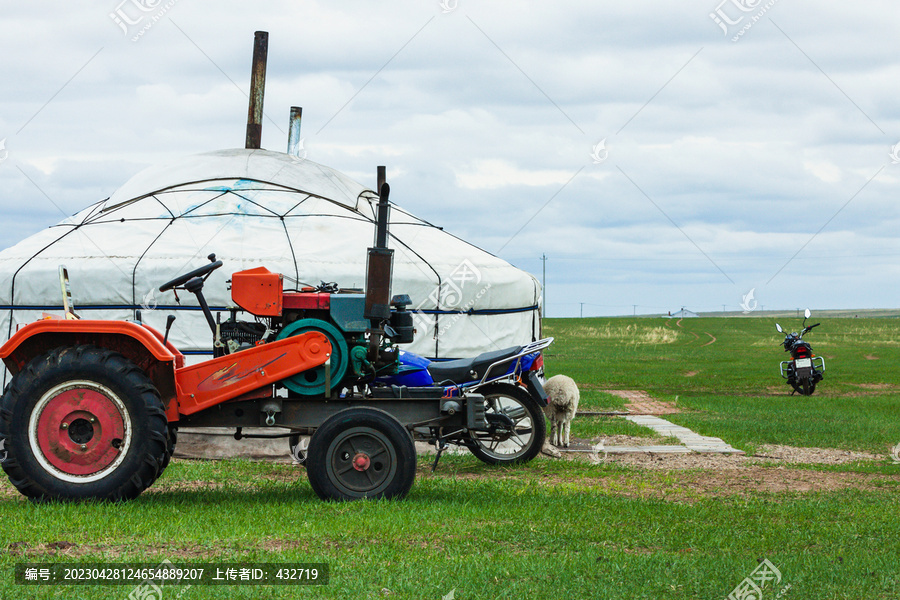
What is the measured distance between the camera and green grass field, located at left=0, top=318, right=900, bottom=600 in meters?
4.20

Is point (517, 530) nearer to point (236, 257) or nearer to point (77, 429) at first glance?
point (77, 429)

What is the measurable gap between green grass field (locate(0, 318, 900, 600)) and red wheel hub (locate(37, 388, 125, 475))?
0.31m

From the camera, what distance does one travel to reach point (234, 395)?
20.2 feet

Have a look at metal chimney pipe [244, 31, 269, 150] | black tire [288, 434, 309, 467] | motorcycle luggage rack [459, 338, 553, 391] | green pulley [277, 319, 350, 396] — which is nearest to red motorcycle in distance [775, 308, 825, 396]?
metal chimney pipe [244, 31, 269, 150]

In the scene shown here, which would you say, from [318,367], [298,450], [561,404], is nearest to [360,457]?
[318,367]

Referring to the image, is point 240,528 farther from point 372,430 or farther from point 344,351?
point 344,351

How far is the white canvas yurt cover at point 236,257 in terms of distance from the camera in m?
9.47

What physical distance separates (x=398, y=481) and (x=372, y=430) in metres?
0.36

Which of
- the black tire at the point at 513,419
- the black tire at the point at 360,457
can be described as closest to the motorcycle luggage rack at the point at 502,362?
the black tire at the point at 513,419

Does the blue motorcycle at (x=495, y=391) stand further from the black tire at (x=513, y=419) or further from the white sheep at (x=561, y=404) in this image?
the white sheep at (x=561, y=404)

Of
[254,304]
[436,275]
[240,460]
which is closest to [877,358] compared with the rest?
[436,275]

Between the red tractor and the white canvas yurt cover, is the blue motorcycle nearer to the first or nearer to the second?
the red tractor

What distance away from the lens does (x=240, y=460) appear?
29.1 feet

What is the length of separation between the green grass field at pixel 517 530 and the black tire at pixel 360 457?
0.19 metres
